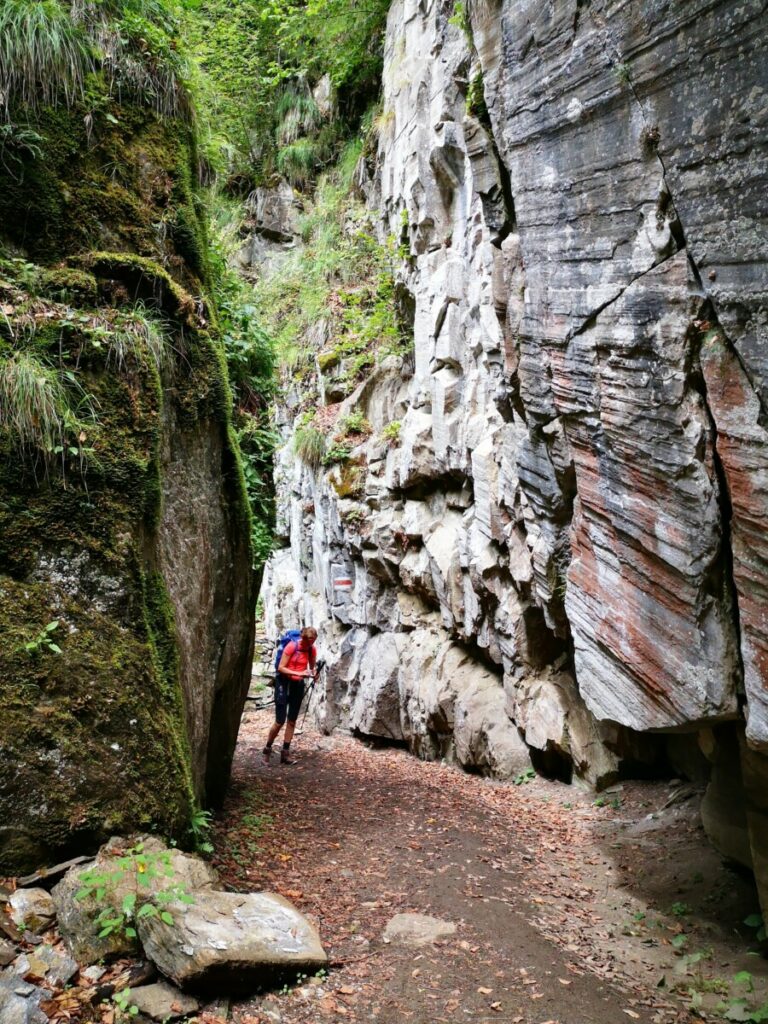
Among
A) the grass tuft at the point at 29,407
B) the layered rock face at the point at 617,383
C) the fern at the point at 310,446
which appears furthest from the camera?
the fern at the point at 310,446

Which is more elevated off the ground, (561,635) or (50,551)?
(50,551)

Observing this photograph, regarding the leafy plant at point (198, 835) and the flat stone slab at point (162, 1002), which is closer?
the flat stone slab at point (162, 1002)

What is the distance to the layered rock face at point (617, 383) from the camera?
420cm

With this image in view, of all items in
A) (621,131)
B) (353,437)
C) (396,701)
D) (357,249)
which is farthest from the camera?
(357,249)

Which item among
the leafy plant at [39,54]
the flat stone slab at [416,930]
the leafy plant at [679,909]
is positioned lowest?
the leafy plant at [679,909]

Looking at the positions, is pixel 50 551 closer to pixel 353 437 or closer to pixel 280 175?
pixel 353 437

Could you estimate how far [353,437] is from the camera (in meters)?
15.8

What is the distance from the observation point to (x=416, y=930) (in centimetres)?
502

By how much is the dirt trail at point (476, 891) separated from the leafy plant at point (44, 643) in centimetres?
226

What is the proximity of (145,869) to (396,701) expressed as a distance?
31.1 ft

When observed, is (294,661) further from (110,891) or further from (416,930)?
(110,891)

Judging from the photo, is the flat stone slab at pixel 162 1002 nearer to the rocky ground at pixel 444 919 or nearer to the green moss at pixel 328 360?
the rocky ground at pixel 444 919

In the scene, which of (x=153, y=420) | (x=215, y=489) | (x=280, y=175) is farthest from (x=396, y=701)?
(x=280, y=175)

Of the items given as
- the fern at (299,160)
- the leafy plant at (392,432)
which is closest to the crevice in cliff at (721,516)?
the leafy plant at (392,432)
